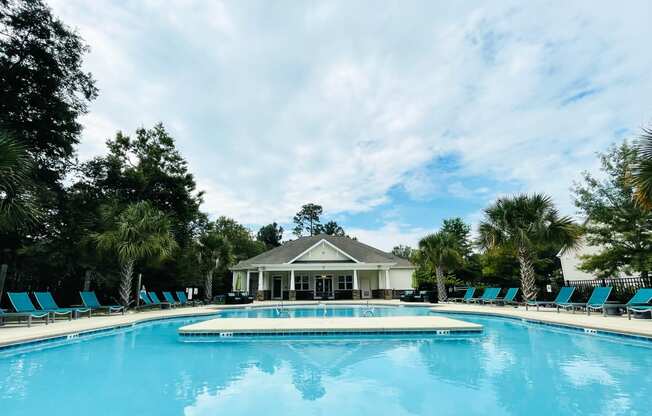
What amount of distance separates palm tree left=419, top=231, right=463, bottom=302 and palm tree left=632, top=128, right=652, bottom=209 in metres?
15.9

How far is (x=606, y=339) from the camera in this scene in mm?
8609

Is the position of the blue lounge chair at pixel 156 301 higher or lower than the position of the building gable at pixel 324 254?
lower

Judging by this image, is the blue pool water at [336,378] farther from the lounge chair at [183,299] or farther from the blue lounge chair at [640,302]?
the lounge chair at [183,299]

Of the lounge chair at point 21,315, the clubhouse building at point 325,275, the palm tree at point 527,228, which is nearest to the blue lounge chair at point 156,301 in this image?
the lounge chair at point 21,315

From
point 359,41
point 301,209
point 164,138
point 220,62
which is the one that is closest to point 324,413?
point 359,41

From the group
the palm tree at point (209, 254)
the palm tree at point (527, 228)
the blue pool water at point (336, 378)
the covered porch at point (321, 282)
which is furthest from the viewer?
the covered porch at point (321, 282)

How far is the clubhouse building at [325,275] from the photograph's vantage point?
2777 centimetres

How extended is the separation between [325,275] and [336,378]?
24.3 metres

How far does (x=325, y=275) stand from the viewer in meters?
29.8

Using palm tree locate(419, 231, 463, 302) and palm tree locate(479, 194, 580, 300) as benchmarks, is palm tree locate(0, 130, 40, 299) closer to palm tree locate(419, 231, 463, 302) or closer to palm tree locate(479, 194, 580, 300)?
palm tree locate(479, 194, 580, 300)

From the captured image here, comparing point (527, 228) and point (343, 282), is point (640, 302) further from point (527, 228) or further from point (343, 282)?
point (343, 282)

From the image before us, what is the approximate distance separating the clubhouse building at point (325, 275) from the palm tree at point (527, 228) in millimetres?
11455

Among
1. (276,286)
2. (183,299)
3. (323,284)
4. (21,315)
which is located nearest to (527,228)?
(323,284)

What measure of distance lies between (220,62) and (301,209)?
51.2 metres
